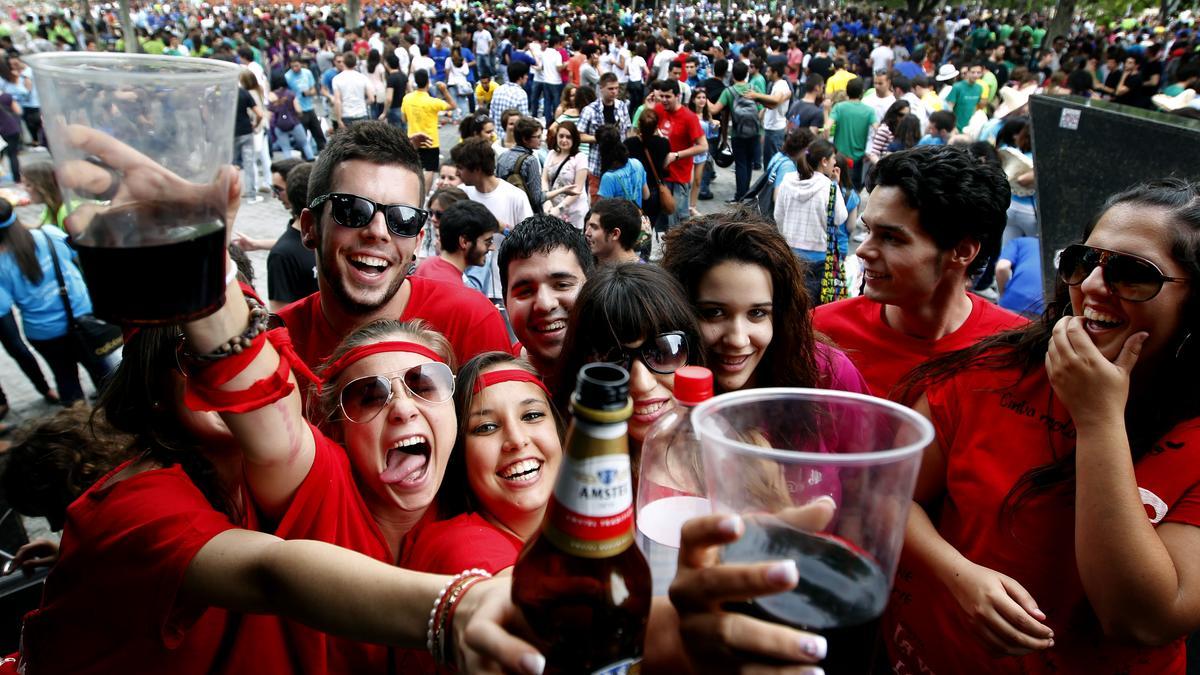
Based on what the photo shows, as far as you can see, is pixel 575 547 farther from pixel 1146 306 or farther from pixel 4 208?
pixel 4 208

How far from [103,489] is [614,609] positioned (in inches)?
46.9

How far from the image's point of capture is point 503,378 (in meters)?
2.11

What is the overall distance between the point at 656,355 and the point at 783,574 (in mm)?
1319

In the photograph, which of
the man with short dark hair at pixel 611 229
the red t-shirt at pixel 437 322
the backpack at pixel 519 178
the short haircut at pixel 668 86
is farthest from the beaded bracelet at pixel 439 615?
the short haircut at pixel 668 86

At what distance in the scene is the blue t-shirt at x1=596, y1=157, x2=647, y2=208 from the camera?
27.1ft

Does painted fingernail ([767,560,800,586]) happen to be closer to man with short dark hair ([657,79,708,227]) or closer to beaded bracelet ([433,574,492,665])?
beaded bracelet ([433,574,492,665])

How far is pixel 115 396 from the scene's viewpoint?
1.62m

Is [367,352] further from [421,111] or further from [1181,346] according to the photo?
[421,111]

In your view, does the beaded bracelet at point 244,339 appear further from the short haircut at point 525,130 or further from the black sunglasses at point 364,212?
the short haircut at point 525,130

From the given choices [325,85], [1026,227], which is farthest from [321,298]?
[325,85]

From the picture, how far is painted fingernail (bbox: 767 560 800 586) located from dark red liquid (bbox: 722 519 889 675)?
0.08 meters

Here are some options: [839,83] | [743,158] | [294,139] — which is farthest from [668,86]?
[294,139]

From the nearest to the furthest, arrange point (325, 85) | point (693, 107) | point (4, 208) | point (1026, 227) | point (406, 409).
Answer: point (406, 409)
point (4, 208)
point (1026, 227)
point (693, 107)
point (325, 85)

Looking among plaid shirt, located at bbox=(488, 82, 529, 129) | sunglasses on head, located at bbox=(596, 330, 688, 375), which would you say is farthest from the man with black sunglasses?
plaid shirt, located at bbox=(488, 82, 529, 129)
